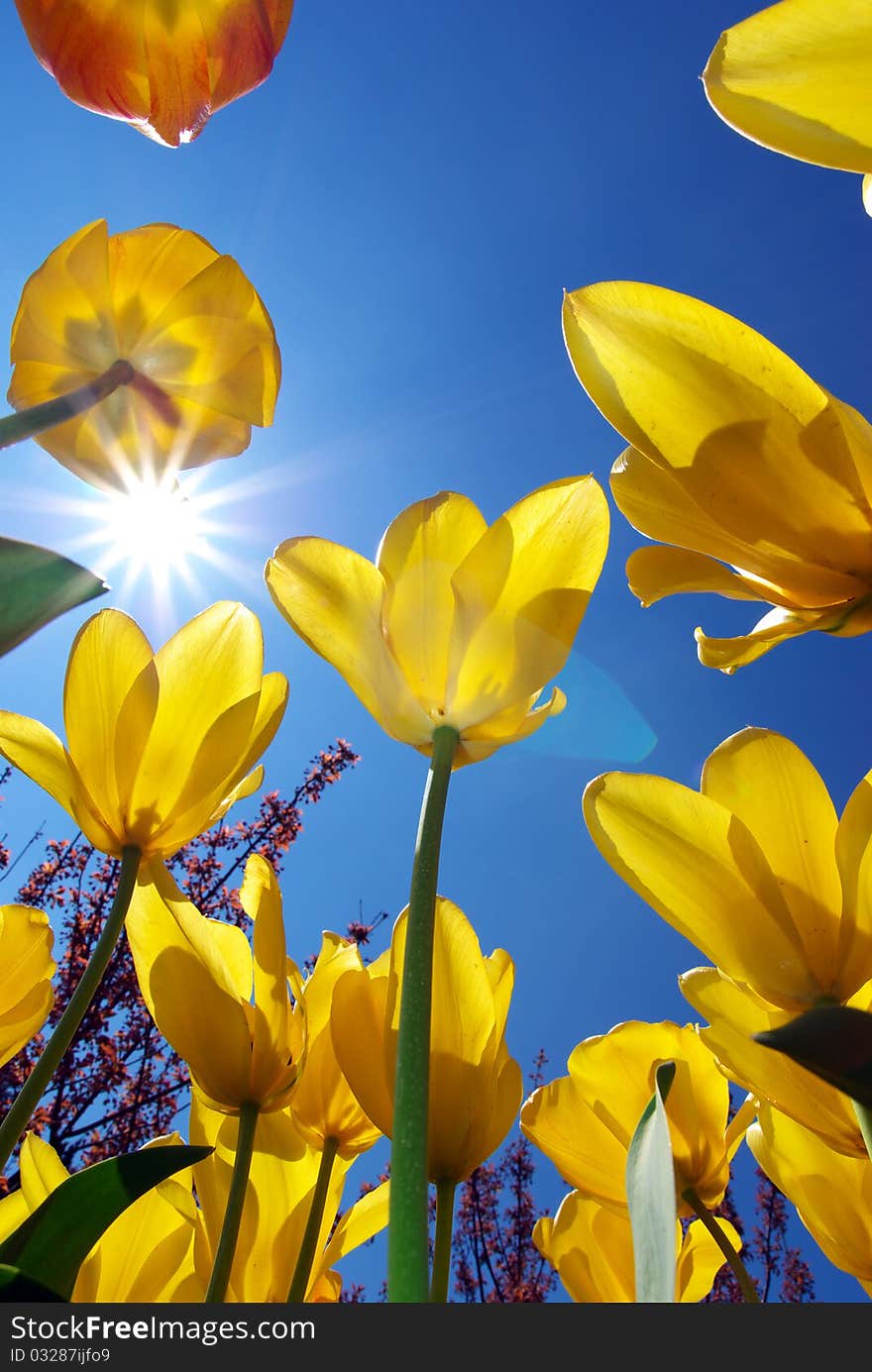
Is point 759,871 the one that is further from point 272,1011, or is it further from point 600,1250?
point 600,1250

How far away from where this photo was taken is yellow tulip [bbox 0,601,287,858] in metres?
0.63

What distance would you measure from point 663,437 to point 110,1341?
1.38 feet

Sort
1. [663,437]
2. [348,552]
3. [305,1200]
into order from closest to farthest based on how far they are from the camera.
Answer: [663,437] < [348,552] < [305,1200]

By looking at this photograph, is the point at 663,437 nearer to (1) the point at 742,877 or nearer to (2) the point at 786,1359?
(1) the point at 742,877

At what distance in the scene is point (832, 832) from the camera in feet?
1.70

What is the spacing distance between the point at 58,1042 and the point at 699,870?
0.34 m

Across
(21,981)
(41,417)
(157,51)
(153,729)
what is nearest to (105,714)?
(153,729)

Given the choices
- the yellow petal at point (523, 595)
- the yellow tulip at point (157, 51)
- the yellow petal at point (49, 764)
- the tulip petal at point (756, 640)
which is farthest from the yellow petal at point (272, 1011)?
the yellow tulip at point (157, 51)

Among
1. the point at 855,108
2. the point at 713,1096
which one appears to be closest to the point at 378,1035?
the point at 713,1096

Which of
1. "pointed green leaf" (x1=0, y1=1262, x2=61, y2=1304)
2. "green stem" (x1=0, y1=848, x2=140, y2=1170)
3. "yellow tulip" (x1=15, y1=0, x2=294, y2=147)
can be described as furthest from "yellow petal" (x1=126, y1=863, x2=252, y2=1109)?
"yellow tulip" (x1=15, y1=0, x2=294, y2=147)

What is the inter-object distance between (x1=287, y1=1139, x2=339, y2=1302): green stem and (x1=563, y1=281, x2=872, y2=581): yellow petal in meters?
0.50

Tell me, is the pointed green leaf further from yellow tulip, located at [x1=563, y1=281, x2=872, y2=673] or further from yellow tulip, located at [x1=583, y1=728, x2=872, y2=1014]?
yellow tulip, located at [x1=563, y1=281, x2=872, y2=673]

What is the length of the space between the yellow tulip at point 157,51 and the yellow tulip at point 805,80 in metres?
0.31

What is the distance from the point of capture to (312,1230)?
1.98 ft
